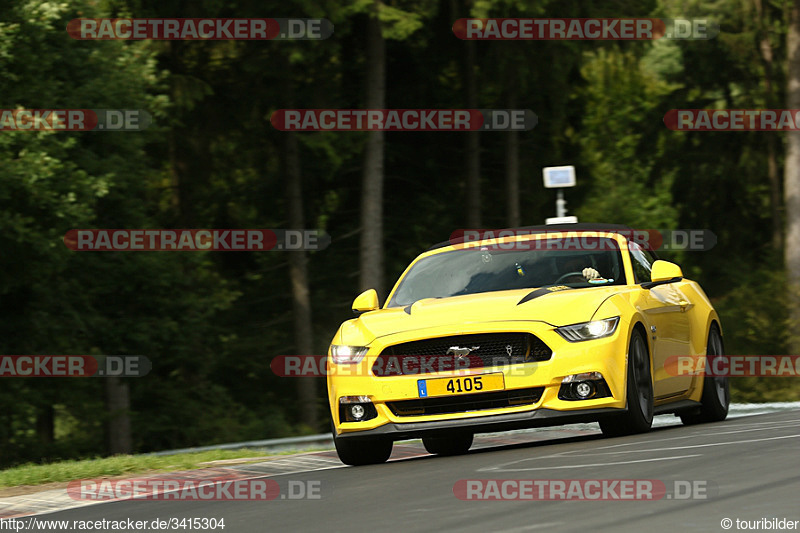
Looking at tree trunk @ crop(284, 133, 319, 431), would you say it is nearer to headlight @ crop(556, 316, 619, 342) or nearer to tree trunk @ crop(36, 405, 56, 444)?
tree trunk @ crop(36, 405, 56, 444)

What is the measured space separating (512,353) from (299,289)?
25.2 meters

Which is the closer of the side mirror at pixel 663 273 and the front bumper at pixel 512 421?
the front bumper at pixel 512 421

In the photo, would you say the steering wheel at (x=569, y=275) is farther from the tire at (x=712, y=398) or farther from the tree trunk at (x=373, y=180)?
the tree trunk at (x=373, y=180)

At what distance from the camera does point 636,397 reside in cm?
1072

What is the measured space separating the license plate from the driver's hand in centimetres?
169

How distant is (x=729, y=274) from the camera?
45719 millimetres

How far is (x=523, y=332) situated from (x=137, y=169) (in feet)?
71.4

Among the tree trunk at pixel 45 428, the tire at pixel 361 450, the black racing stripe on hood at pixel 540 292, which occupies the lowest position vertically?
the tree trunk at pixel 45 428

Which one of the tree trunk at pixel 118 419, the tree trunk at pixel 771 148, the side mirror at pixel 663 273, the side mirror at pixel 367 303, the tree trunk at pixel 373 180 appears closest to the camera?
the side mirror at pixel 663 273

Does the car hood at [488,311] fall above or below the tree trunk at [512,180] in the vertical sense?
below

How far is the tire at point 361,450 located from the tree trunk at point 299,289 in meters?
24.0

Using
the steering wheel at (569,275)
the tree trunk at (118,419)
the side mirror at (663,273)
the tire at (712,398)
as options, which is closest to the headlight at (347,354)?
the steering wheel at (569,275)

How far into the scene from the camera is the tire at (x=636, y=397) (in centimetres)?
Result: 1066

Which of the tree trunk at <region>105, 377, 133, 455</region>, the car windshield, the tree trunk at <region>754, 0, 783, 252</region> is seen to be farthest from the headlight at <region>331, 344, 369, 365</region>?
the tree trunk at <region>754, 0, 783, 252</region>
